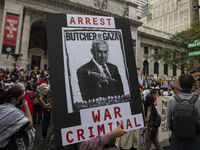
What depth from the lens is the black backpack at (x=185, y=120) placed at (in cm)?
216

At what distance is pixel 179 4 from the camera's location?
78.0 meters

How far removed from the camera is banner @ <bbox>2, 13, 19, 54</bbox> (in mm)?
20125

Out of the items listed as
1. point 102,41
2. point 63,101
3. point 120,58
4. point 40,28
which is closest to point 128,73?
point 120,58

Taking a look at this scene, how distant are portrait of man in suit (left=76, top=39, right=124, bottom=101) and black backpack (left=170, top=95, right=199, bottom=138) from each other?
1.09 meters

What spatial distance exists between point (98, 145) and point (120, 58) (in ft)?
3.32

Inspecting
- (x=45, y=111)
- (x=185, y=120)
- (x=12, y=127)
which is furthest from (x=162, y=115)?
(x=12, y=127)

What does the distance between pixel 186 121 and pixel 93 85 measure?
59.0 inches

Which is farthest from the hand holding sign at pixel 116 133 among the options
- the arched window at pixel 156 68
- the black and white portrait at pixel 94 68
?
the arched window at pixel 156 68

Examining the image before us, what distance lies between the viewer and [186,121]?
7.14 feet

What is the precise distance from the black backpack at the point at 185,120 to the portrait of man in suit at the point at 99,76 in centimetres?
109

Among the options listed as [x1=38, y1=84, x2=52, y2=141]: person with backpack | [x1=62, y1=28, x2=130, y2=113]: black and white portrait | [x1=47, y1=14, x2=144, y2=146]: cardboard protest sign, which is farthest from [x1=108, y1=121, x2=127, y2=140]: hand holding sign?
[x1=38, y1=84, x2=52, y2=141]: person with backpack

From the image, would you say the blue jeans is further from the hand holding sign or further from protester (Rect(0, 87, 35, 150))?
protester (Rect(0, 87, 35, 150))

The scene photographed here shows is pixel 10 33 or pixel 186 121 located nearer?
pixel 186 121

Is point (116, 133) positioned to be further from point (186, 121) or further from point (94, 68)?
point (186, 121)
